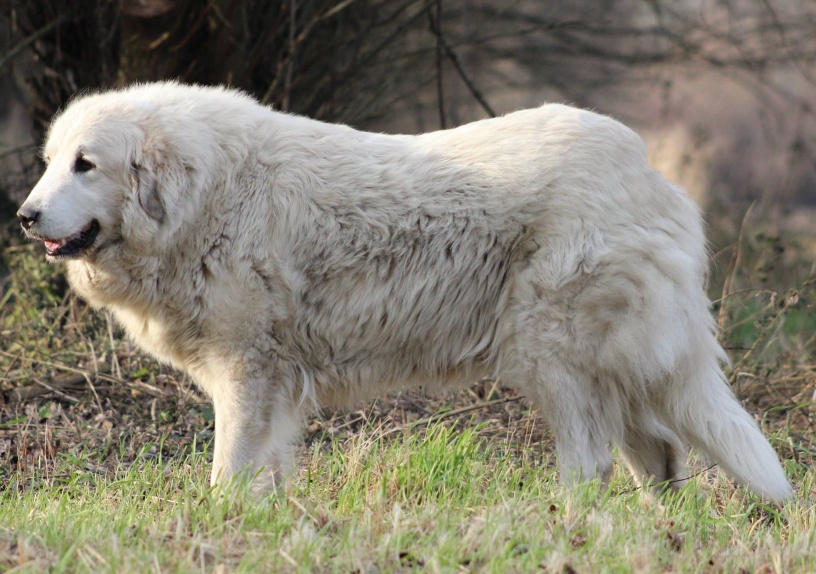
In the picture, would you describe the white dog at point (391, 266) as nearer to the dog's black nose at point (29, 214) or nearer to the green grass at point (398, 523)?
the dog's black nose at point (29, 214)

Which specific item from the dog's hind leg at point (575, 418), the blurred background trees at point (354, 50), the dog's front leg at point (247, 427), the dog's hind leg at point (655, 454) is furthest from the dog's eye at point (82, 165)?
the dog's hind leg at point (655, 454)

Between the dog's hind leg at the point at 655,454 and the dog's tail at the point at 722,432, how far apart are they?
0.19 m

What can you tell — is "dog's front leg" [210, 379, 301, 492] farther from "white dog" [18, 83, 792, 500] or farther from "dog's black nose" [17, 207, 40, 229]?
"dog's black nose" [17, 207, 40, 229]

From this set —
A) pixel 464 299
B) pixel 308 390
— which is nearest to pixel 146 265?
pixel 308 390

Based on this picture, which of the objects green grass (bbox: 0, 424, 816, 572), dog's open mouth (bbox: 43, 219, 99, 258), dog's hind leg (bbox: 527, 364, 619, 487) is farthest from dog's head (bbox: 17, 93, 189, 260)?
dog's hind leg (bbox: 527, 364, 619, 487)

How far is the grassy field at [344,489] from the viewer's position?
10.7ft

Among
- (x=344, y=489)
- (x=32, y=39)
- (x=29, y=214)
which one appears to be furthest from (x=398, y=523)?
(x=32, y=39)

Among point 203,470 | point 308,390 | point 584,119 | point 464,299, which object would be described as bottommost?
point 203,470

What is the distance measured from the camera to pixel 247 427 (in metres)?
4.20

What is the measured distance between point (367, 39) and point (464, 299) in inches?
169

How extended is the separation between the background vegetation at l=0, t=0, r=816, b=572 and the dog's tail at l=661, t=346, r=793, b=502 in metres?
0.15

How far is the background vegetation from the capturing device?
3344 mm

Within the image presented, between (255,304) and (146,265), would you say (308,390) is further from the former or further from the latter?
(146,265)

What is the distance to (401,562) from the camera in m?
3.26
